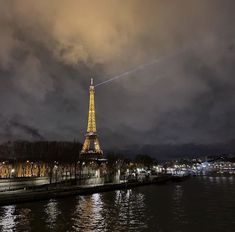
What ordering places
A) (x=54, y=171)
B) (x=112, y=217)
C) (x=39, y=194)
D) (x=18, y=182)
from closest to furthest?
(x=112, y=217) < (x=39, y=194) < (x=18, y=182) < (x=54, y=171)

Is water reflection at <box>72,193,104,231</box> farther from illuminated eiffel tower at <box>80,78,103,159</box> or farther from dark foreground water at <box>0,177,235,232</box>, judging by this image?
illuminated eiffel tower at <box>80,78,103,159</box>

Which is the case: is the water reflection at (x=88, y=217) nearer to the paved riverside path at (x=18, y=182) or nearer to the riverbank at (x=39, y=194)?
the riverbank at (x=39, y=194)

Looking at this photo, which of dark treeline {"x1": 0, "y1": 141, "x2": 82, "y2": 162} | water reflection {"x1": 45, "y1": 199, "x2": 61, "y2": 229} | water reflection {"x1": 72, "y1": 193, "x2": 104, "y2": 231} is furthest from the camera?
dark treeline {"x1": 0, "y1": 141, "x2": 82, "y2": 162}

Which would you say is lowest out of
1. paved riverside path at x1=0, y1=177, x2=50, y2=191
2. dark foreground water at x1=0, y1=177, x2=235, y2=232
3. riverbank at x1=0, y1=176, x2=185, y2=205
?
dark foreground water at x1=0, y1=177, x2=235, y2=232

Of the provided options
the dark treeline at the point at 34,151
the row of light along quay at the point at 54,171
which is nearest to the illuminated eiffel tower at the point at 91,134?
the row of light along quay at the point at 54,171

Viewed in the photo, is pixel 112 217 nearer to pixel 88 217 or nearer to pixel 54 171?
pixel 88 217

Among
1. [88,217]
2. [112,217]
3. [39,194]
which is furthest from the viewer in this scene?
[39,194]

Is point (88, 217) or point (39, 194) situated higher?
point (39, 194)

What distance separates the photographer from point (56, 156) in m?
74.5

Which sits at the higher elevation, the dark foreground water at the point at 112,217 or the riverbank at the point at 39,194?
the riverbank at the point at 39,194

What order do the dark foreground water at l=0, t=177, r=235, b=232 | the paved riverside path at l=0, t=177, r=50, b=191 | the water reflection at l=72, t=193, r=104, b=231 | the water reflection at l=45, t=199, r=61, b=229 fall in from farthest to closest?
1. the paved riverside path at l=0, t=177, r=50, b=191
2. the water reflection at l=45, t=199, r=61, b=229
3. the water reflection at l=72, t=193, r=104, b=231
4. the dark foreground water at l=0, t=177, r=235, b=232

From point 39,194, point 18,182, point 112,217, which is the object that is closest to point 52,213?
point 112,217

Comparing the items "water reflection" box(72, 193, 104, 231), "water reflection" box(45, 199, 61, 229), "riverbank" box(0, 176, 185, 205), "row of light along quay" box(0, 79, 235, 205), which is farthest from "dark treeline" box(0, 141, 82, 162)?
"water reflection" box(72, 193, 104, 231)

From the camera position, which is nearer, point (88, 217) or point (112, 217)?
point (88, 217)
